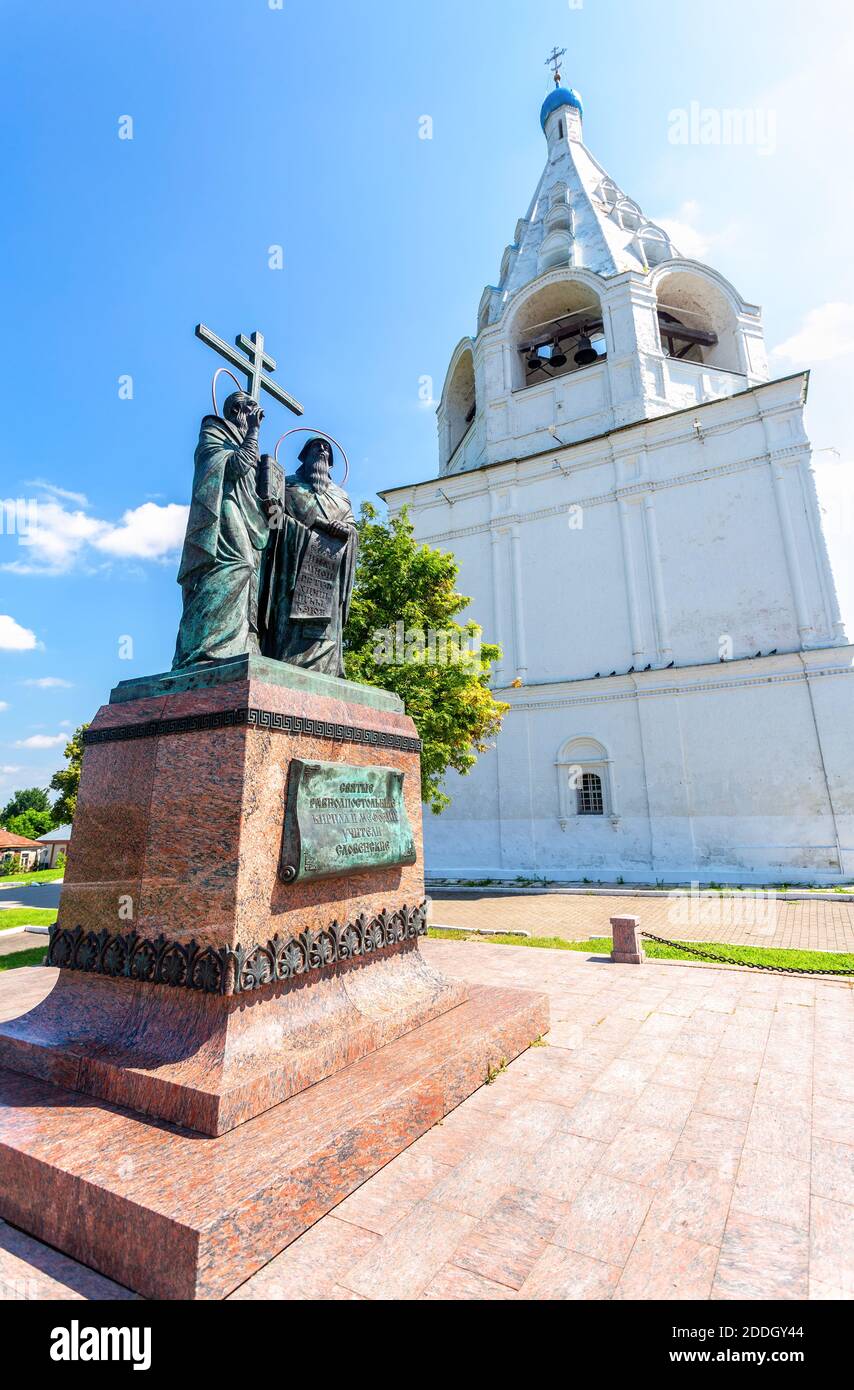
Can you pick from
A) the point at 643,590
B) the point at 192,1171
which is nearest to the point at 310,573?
the point at 192,1171

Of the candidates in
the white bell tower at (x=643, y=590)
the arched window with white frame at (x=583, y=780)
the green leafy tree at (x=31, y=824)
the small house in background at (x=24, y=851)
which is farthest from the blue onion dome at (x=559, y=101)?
the green leafy tree at (x=31, y=824)

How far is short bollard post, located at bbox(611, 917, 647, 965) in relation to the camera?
7168mm

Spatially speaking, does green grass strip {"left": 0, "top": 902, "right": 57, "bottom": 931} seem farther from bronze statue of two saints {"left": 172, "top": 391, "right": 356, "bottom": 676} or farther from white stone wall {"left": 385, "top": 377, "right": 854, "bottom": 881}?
bronze statue of two saints {"left": 172, "top": 391, "right": 356, "bottom": 676}

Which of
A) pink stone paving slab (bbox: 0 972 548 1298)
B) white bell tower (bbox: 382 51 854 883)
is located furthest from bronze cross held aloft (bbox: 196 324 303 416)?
white bell tower (bbox: 382 51 854 883)

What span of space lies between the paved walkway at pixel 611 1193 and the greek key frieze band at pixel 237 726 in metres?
2.15

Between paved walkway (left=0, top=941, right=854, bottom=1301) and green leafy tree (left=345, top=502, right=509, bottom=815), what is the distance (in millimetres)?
8086

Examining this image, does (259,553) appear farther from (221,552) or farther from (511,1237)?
(511,1237)

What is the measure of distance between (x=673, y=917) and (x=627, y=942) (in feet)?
18.2

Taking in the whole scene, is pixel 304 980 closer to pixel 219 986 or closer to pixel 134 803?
pixel 219 986

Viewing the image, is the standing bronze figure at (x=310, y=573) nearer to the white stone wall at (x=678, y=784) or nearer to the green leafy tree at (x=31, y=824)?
the white stone wall at (x=678, y=784)

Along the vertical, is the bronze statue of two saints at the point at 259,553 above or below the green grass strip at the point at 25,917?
above

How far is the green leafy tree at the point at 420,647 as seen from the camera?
1225 cm

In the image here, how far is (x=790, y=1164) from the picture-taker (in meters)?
2.91
